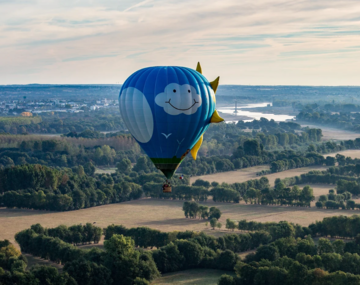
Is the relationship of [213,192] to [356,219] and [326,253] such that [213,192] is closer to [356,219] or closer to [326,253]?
[356,219]

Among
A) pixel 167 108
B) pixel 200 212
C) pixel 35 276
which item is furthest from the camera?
pixel 200 212

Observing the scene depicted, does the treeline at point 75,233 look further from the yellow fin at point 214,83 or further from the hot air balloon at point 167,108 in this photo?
the yellow fin at point 214,83

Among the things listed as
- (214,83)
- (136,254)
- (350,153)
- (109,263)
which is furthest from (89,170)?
(214,83)

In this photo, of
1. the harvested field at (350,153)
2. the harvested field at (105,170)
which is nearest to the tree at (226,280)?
the harvested field at (105,170)

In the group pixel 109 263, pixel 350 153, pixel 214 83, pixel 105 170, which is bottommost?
pixel 109 263

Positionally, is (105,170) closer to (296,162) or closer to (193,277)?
(296,162)

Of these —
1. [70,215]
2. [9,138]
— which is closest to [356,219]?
[70,215]

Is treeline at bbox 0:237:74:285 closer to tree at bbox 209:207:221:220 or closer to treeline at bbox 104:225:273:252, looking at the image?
treeline at bbox 104:225:273:252

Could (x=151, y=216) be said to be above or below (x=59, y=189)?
below
